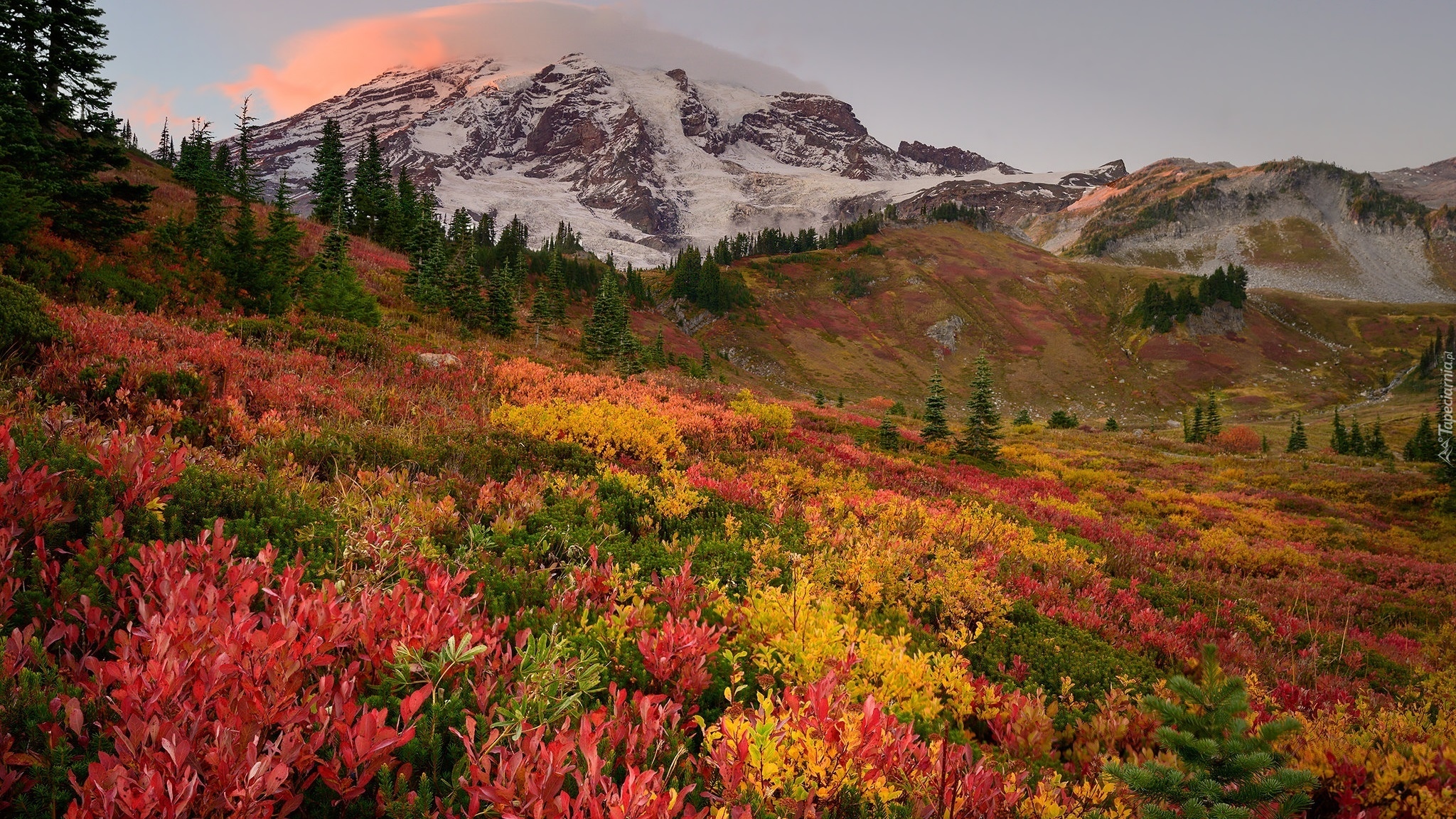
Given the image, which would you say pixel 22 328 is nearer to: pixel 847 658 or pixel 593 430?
pixel 593 430

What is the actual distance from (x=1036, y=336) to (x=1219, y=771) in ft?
395

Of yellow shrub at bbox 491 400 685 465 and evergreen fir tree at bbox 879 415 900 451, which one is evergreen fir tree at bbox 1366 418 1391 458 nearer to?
A: evergreen fir tree at bbox 879 415 900 451

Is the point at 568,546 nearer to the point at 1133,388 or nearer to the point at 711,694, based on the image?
the point at 711,694

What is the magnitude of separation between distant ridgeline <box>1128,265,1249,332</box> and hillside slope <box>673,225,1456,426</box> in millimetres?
2786

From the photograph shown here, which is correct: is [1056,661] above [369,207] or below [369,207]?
below

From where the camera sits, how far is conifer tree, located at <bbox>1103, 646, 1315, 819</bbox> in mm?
Result: 2225

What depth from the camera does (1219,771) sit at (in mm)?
2441

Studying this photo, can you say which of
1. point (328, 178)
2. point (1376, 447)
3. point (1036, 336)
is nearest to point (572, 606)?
point (1376, 447)

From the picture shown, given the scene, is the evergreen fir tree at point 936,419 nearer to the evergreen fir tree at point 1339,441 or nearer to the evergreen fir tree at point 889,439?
the evergreen fir tree at point 889,439

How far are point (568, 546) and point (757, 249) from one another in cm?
15196

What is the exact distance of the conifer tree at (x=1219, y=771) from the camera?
7.30ft

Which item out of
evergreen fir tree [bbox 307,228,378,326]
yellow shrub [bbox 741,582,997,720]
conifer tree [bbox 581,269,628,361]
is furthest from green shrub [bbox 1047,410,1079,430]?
yellow shrub [bbox 741,582,997,720]

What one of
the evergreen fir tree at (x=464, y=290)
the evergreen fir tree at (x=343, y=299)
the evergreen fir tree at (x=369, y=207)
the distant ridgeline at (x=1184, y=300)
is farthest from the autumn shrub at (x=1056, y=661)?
the distant ridgeline at (x=1184, y=300)

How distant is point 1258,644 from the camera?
740 cm
